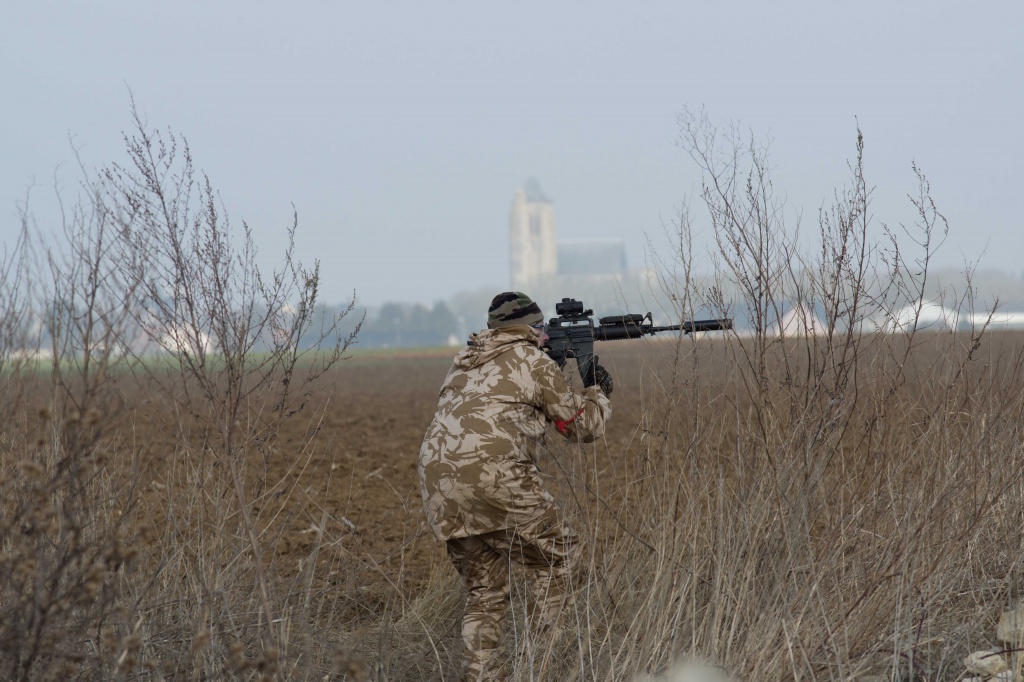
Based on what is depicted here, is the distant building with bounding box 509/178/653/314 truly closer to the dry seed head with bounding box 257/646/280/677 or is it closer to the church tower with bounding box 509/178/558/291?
the church tower with bounding box 509/178/558/291

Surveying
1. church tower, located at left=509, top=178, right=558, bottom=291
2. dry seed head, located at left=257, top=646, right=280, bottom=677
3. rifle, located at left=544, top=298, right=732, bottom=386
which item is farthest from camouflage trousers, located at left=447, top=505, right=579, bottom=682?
church tower, located at left=509, top=178, right=558, bottom=291

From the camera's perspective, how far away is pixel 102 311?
280 cm

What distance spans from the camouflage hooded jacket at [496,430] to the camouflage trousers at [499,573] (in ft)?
0.30

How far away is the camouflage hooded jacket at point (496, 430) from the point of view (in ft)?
11.4

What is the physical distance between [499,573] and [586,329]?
1049 millimetres

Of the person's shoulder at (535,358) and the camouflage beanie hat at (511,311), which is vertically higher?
the camouflage beanie hat at (511,311)

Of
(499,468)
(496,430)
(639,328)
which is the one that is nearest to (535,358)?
(496,430)

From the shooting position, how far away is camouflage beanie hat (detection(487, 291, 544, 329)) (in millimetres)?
3668

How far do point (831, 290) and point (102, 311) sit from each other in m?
2.72

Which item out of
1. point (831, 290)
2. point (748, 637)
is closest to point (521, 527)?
point (748, 637)

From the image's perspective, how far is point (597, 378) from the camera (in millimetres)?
3814

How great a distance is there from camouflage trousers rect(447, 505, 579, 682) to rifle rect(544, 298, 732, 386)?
66 centimetres

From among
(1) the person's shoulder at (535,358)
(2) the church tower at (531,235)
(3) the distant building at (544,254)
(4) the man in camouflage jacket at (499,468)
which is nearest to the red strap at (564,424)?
(4) the man in camouflage jacket at (499,468)

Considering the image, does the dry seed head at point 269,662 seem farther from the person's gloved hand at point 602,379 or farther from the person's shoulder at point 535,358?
the person's gloved hand at point 602,379
